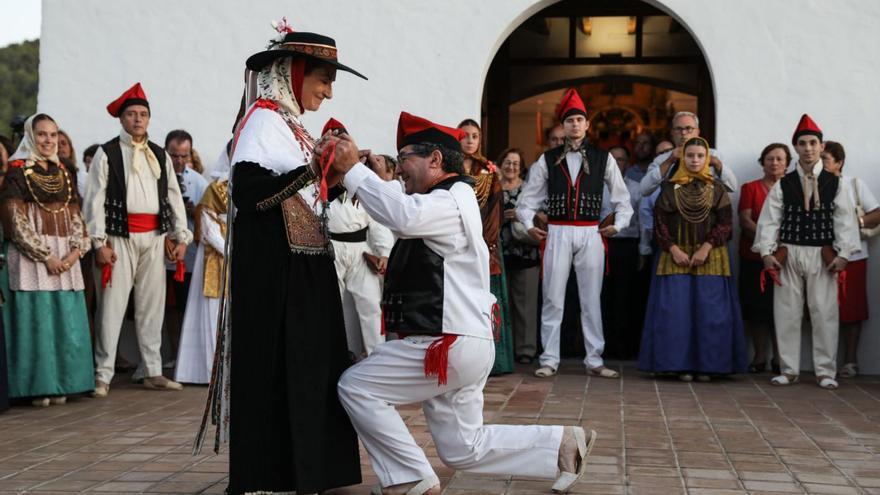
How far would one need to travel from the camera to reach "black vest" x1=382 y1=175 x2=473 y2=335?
421cm

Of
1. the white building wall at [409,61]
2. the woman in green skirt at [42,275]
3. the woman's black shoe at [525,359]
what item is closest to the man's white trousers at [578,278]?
the woman's black shoe at [525,359]

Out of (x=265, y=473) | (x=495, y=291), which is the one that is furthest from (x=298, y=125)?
(x=495, y=291)

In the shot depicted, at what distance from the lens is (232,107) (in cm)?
943

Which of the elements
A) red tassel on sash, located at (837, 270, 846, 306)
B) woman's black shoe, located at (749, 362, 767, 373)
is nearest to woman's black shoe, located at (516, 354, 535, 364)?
woman's black shoe, located at (749, 362, 767, 373)

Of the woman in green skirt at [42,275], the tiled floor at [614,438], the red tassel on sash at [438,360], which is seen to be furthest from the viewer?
the woman in green skirt at [42,275]

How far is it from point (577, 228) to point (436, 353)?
4421 mm

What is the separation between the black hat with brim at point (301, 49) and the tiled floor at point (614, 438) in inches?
73.2

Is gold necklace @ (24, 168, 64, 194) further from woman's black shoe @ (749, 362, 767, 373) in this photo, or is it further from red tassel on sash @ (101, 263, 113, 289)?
woman's black shoe @ (749, 362, 767, 373)

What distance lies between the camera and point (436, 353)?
4180mm

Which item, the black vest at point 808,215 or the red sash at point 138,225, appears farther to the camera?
the black vest at point 808,215

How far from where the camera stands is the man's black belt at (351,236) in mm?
7941

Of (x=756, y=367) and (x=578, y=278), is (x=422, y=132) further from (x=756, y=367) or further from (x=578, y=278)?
(x=756, y=367)

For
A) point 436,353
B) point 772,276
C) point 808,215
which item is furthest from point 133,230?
point 808,215

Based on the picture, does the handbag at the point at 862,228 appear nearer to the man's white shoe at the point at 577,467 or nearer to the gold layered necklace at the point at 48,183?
the man's white shoe at the point at 577,467
